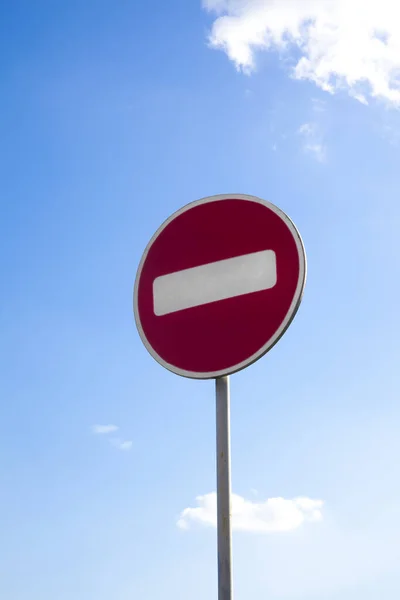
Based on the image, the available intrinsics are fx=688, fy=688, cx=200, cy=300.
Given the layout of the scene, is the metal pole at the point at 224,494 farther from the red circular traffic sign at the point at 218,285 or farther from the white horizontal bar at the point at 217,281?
the white horizontal bar at the point at 217,281

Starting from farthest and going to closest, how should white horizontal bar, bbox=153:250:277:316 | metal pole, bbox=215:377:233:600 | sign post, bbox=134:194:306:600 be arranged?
1. white horizontal bar, bbox=153:250:277:316
2. sign post, bbox=134:194:306:600
3. metal pole, bbox=215:377:233:600

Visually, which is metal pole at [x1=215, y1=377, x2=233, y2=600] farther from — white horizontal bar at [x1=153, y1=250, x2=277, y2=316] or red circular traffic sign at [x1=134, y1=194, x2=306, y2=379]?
white horizontal bar at [x1=153, y1=250, x2=277, y2=316]

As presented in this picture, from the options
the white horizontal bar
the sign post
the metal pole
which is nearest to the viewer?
the metal pole

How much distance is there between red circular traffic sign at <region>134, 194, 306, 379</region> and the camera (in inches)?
85.3

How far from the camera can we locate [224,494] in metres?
2.00

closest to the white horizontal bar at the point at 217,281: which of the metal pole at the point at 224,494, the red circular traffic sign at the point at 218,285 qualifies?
the red circular traffic sign at the point at 218,285

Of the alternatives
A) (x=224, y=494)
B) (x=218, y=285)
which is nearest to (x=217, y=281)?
(x=218, y=285)

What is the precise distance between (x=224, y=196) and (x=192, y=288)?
362 millimetres

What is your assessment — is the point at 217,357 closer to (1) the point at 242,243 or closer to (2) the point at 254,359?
(2) the point at 254,359

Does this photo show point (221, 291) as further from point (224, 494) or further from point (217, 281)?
point (224, 494)

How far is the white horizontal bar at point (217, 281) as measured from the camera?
2238 mm

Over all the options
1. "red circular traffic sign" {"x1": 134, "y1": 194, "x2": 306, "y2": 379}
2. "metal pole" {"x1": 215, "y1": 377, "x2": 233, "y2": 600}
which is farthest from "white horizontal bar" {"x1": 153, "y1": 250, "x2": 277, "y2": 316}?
"metal pole" {"x1": 215, "y1": 377, "x2": 233, "y2": 600}

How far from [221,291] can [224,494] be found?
2.13 ft

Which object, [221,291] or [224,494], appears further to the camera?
[221,291]
